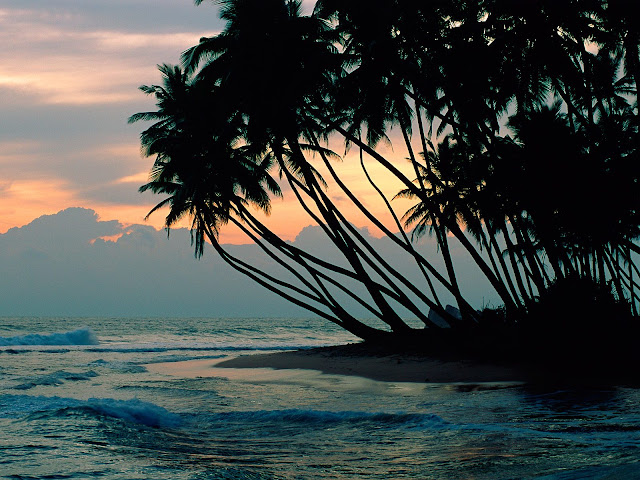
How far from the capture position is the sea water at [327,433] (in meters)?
5.39

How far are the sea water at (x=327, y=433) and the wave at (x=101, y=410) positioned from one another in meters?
0.03

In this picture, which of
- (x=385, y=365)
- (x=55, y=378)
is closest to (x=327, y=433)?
(x=385, y=365)

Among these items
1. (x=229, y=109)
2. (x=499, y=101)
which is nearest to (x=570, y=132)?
(x=499, y=101)

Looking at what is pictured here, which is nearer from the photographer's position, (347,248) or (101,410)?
(101,410)

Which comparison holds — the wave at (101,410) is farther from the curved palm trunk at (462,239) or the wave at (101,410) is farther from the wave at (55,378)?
the curved palm trunk at (462,239)

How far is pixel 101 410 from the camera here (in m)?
9.01

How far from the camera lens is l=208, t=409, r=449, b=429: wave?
7.49m

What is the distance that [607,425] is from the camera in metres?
6.73

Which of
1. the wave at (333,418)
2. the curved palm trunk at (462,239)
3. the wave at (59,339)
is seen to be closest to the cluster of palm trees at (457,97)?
the curved palm trunk at (462,239)

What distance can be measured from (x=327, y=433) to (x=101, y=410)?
3639mm

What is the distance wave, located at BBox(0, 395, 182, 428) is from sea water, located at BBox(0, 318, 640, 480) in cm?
3

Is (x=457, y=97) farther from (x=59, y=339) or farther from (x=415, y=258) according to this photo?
(x=59, y=339)

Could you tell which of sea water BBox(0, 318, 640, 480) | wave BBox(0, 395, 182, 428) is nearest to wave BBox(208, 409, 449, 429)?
sea water BBox(0, 318, 640, 480)

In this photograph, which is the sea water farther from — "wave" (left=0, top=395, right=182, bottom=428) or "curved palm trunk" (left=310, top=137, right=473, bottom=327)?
"curved palm trunk" (left=310, top=137, right=473, bottom=327)
